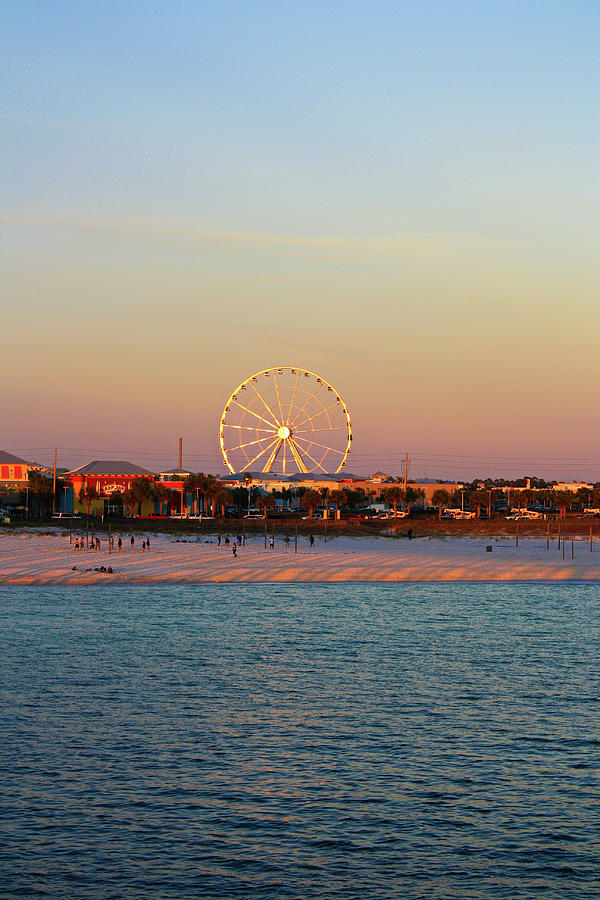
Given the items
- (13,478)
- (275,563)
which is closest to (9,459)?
(13,478)

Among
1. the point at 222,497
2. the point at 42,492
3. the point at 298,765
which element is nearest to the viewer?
the point at 298,765

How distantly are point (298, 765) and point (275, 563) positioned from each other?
60.3 m

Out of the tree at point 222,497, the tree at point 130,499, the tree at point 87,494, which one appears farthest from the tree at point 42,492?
the tree at point 222,497

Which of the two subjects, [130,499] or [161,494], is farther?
[161,494]

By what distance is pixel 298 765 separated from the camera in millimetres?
24672

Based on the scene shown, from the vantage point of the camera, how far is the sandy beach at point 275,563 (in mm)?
73625

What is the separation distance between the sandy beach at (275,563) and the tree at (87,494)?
50091 mm

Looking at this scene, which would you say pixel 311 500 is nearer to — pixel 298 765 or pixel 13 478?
pixel 13 478

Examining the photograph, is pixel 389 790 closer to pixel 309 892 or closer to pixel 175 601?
pixel 309 892

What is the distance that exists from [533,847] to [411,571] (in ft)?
206

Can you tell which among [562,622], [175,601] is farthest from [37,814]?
[175,601]

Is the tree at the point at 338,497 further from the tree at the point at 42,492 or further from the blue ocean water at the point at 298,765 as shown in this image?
the blue ocean water at the point at 298,765

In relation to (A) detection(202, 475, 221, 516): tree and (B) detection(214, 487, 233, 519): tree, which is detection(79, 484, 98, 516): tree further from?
(B) detection(214, 487, 233, 519): tree

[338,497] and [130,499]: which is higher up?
[338,497]
